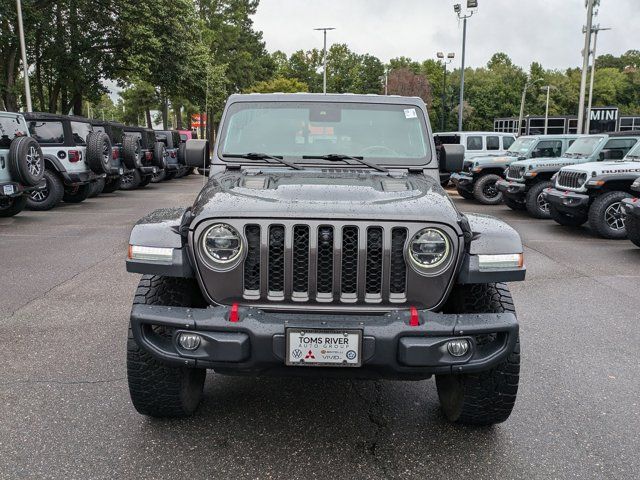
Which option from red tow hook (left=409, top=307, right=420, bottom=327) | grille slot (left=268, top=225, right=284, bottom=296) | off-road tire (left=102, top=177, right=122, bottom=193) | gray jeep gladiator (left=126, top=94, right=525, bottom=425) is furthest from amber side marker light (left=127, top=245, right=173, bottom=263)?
off-road tire (left=102, top=177, right=122, bottom=193)

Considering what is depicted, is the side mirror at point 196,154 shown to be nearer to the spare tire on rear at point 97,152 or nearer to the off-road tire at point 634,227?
the off-road tire at point 634,227

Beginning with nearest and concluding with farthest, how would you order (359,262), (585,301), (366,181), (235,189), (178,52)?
(359,262) → (235,189) → (366,181) → (585,301) → (178,52)

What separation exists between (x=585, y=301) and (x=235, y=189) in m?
4.48

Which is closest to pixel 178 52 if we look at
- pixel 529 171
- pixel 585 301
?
pixel 529 171

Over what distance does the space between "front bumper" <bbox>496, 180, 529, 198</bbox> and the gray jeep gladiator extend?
1043 centimetres

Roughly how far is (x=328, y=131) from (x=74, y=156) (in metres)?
11.0

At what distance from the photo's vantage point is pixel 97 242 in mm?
9711

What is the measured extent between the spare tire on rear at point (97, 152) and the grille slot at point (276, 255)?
1240cm

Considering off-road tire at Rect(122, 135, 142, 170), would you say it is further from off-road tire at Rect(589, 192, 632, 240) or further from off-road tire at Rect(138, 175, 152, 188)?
off-road tire at Rect(589, 192, 632, 240)

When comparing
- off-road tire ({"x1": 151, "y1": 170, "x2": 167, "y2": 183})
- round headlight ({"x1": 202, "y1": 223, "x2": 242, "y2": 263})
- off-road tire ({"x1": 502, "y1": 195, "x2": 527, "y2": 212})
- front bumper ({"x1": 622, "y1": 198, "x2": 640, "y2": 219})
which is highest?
round headlight ({"x1": 202, "y1": 223, "x2": 242, "y2": 263})

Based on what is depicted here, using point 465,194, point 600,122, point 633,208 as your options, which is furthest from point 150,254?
point 600,122

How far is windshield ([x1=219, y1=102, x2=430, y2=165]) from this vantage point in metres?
4.28

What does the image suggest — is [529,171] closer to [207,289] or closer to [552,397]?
[552,397]

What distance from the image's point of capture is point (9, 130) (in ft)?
37.2
